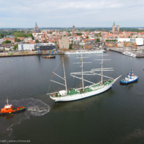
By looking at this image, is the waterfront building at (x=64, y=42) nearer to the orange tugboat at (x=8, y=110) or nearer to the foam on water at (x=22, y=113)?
the foam on water at (x=22, y=113)

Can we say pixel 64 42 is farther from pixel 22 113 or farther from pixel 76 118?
pixel 76 118

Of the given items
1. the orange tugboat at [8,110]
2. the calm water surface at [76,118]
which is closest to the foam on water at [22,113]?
the calm water surface at [76,118]

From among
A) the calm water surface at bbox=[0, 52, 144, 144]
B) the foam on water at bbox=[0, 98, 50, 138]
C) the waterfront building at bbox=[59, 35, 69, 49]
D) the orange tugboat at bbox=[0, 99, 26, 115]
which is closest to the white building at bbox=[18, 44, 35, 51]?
the waterfront building at bbox=[59, 35, 69, 49]

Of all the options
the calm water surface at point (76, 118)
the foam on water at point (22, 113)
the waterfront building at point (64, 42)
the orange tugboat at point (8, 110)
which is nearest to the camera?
the calm water surface at point (76, 118)

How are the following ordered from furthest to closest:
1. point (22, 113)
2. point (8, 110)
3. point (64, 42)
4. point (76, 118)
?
point (64, 42) → point (22, 113) → point (8, 110) → point (76, 118)

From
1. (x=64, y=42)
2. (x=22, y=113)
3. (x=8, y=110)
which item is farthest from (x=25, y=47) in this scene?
(x=22, y=113)

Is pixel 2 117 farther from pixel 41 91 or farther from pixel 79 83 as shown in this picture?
pixel 79 83

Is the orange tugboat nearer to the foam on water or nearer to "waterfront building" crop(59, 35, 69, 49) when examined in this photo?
the foam on water

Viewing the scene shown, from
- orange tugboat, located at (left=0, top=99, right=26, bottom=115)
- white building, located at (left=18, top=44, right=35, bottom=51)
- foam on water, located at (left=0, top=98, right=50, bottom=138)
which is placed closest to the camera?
foam on water, located at (left=0, top=98, right=50, bottom=138)

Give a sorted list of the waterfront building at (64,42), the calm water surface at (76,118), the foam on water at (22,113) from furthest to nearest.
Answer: the waterfront building at (64,42) < the foam on water at (22,113) < the calm water surface at (76,118)

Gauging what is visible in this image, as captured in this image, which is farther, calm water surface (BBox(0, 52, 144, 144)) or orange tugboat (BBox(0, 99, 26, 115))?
orange tugboat (BBox(0, 99, 26, 115))

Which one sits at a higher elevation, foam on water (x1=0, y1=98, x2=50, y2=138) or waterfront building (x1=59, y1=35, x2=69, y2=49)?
waterfront building (x1=59, y1=35, x2=69, y2=49)
